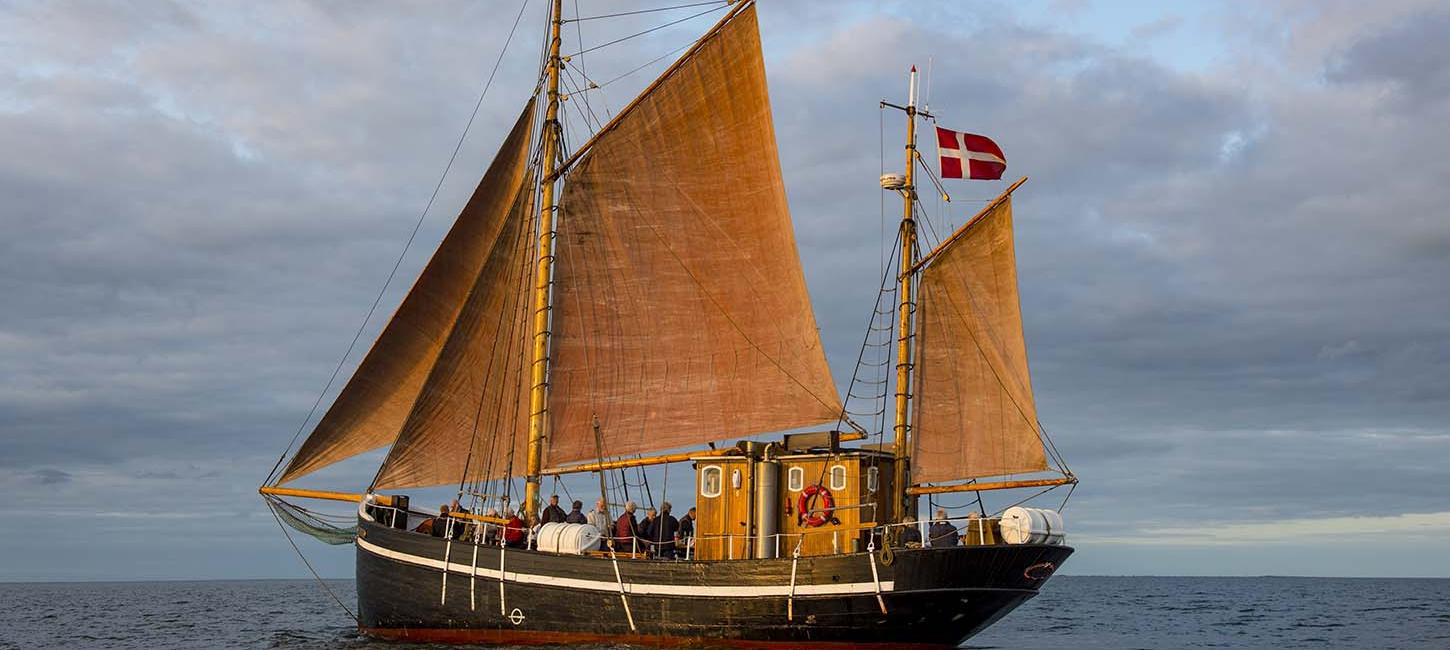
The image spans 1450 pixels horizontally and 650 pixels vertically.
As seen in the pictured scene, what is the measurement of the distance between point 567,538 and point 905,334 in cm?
1090

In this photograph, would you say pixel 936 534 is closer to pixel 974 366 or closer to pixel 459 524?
pixel 974 366

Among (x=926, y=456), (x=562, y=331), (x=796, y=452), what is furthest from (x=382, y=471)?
(x=926, y=456)

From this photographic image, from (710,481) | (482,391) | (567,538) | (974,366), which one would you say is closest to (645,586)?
(567,538)

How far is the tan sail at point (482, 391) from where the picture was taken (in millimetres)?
36969

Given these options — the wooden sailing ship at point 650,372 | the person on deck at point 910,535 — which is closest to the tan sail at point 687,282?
the wooden sailing ship at point 650,372

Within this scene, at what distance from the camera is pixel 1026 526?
32125 mm

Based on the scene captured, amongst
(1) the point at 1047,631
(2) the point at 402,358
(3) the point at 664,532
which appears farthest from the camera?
(1) the point at 1047,631

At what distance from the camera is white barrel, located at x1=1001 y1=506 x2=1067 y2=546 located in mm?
32125

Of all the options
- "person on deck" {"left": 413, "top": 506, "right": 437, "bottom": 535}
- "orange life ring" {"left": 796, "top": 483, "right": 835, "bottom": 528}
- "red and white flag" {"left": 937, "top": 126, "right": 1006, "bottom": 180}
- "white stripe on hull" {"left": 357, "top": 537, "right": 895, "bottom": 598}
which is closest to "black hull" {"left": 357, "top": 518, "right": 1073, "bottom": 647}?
"white stripe on hull" {"left": 357, "top": 537, "right": 895, "bottom": 598}

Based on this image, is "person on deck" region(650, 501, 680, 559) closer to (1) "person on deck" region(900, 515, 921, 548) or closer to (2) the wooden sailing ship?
(2) the wooden sailing ship

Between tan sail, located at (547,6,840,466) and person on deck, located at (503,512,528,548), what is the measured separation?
218 cm

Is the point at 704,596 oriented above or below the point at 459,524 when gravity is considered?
below

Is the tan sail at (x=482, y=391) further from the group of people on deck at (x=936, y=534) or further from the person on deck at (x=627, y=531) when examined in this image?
the group of people on deck at (x=936, y=534)

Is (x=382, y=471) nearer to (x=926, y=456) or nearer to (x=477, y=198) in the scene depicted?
(x=477, y=198)
